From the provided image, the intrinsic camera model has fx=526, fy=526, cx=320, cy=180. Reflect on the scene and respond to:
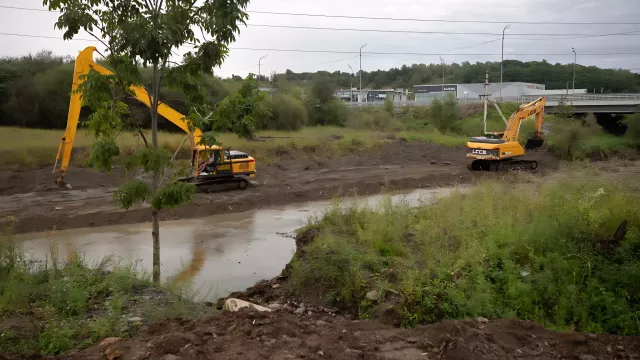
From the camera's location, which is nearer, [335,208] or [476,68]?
[335,208]

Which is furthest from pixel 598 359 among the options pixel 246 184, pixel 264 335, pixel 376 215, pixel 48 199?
pixel 48 199

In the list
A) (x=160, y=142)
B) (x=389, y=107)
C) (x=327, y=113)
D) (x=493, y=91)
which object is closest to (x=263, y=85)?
(x=327, y=113)

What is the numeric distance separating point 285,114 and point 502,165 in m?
20.5

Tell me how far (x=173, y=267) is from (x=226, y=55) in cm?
559

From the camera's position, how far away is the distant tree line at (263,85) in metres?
30.4

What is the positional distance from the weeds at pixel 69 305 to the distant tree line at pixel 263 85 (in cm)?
265

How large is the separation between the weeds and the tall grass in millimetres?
2689

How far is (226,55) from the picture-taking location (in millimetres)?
8742

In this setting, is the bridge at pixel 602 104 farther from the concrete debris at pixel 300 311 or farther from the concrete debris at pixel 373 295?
the concrete debris at pixel 300 311

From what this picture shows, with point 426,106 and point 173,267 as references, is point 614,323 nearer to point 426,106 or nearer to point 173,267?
point 173,267

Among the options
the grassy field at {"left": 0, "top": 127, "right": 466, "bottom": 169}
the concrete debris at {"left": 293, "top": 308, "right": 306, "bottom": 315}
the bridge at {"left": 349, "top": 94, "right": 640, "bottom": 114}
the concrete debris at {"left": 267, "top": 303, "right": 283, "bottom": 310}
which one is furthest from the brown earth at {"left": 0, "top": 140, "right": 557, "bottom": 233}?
the bridge at {"left": 349, "top": 94, "right": 640, "bottom": 114}

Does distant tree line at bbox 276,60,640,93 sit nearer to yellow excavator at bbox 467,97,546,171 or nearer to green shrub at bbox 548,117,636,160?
green shrub at bbox 548,117,636,160

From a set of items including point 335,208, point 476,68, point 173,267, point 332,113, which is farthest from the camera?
point 476,68

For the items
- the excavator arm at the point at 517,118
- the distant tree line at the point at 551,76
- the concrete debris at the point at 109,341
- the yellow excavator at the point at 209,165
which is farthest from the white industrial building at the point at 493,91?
the concrete debris at the point at 109,341
